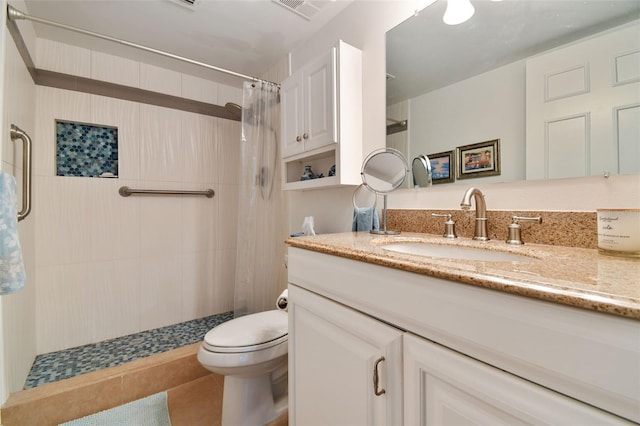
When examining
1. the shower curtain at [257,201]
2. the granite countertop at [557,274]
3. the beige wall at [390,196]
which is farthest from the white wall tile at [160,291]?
the granite countertop at [557,274]

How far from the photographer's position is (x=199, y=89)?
234 cm

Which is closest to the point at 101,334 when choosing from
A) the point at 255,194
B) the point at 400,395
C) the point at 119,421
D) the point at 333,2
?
the point at 119,421

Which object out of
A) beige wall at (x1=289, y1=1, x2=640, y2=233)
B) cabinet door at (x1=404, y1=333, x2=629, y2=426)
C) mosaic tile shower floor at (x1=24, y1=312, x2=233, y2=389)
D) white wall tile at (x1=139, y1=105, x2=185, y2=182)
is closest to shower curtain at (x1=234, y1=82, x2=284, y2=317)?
beige wall at (x1=289, y1=1, x2=640, y2=233)

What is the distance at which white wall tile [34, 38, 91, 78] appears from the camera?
69.5 inches

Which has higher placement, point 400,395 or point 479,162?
point 479,162

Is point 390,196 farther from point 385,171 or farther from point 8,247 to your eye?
point 8,247

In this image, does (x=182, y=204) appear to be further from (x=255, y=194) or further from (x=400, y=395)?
(x=400, y=395)

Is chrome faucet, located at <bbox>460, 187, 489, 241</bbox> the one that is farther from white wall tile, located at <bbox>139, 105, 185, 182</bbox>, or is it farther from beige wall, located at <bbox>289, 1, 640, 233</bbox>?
white wall tile, located at <bbox>139, 105, 185, 182</bbox>

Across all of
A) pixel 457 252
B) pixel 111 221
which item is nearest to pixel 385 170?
pixel 457 252

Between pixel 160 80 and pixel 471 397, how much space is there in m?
2.66

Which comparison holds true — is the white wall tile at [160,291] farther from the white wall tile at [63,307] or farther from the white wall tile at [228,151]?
the white wall tile at [228,151]

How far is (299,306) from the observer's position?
3.11 ft

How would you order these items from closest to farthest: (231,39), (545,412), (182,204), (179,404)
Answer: (545,412) → (179,404) → (231,39) → (182,204)

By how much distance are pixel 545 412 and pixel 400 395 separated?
0.93 ft
